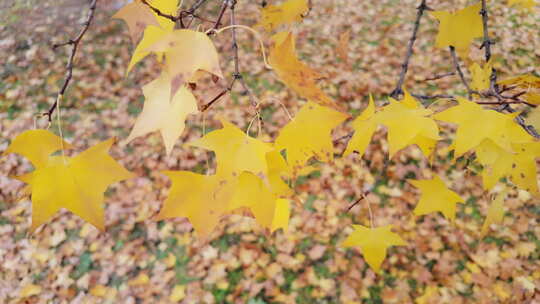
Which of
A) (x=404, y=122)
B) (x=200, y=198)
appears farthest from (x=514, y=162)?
(x=200, y=198)

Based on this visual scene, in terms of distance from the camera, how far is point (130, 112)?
437 centimetres

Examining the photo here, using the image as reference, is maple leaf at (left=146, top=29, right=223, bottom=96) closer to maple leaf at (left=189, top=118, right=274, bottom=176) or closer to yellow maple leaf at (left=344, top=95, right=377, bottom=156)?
maple leaf at (left=189, top=118, right=274, bottom=176)

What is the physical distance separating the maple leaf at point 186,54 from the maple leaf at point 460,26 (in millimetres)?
1095

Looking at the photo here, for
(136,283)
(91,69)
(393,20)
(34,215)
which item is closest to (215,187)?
(34,215)

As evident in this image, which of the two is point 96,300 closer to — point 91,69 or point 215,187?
point 215,187

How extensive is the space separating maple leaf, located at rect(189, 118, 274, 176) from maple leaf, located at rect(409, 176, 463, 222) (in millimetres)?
994

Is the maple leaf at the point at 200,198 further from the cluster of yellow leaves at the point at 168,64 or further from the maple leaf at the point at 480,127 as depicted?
the maple leaf at the point at 480,127

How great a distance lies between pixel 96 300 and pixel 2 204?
4.35 ft

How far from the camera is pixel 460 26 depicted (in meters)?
1.60

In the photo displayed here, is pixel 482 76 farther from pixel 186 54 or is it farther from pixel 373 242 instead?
pixel 186 54

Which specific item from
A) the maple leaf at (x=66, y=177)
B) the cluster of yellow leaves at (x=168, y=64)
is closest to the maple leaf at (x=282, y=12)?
the cluster of yellow leaves at (x=168, y=64)

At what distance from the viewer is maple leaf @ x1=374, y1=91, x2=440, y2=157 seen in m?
1.15

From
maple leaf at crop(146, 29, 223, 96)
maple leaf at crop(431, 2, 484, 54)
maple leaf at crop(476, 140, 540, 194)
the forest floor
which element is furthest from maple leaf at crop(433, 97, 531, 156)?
the forest floor

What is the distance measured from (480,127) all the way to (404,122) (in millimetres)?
193
